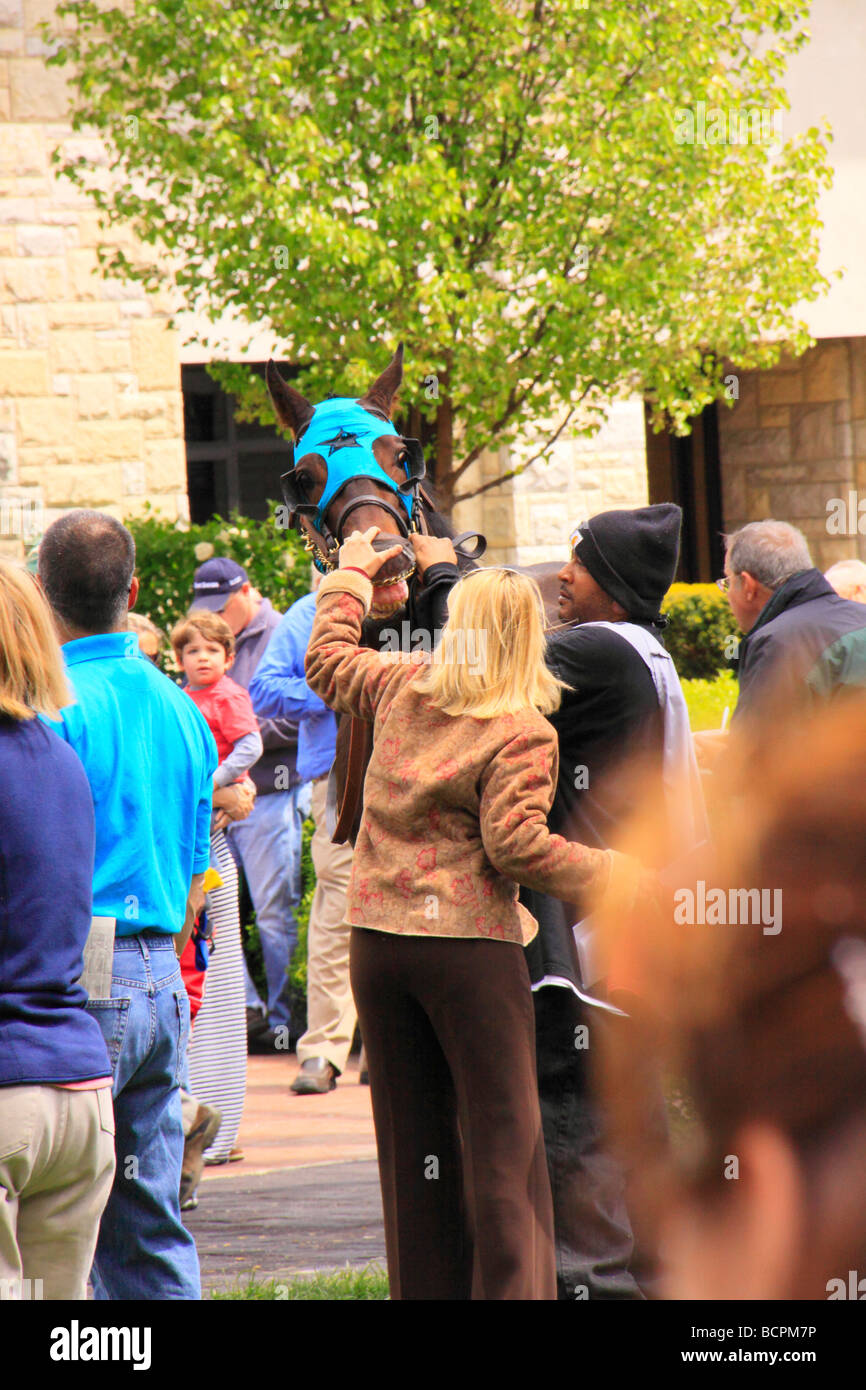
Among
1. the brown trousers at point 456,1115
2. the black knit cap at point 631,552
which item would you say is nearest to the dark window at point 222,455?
the black knit cap at point 631,552

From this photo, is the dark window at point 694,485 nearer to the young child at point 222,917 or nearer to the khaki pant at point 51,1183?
the young child at point 222,917

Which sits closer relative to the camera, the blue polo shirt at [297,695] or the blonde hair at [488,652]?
the blonde hair at [488,652]

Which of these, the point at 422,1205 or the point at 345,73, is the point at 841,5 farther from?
the point at 422,1205

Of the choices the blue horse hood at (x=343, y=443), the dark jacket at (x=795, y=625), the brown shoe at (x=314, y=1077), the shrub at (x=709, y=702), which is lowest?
the brown shoe at (x=314, y=1077)

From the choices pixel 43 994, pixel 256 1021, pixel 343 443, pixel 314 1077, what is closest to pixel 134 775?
pixel 43 994

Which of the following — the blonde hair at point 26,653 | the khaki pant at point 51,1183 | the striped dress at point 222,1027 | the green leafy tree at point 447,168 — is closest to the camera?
the khaki pant at point 51,1183

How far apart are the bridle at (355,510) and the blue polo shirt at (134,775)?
503mm

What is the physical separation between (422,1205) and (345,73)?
27.6 feet

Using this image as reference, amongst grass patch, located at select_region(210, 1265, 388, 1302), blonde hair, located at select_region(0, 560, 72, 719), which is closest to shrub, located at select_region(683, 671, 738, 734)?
grass patch, located at select_region(210, 1265, 388, 1302)

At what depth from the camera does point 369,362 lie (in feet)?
32.0

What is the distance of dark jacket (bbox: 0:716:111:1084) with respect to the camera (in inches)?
113

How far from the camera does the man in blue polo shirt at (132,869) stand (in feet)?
11.6

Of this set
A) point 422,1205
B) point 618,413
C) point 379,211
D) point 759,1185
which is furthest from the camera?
point 618,413

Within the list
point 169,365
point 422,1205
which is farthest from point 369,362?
point 422,1205
